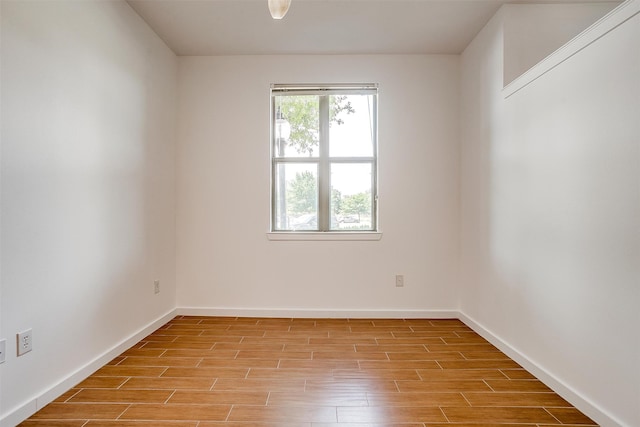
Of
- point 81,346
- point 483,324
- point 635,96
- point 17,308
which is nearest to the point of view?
point 635,96

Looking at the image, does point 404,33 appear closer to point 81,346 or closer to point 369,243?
point 369,243

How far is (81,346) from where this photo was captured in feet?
7.43

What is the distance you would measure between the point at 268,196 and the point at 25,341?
2.23 metres

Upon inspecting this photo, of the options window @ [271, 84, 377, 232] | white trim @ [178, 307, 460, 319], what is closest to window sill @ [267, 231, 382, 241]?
window @ [271, 84, 377, 232]

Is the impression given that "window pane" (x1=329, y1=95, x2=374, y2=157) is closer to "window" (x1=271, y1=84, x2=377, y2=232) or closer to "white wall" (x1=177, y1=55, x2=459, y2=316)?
"window" (x1=271, y1=84, x2=377, y2=232)

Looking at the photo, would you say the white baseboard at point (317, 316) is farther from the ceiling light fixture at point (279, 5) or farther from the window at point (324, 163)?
the ceiling light fixture at point (279, 5)

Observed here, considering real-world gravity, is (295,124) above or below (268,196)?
above

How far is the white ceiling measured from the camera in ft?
9.19

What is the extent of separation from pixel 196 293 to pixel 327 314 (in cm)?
130

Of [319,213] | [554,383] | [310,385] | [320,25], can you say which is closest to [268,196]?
[319,213]

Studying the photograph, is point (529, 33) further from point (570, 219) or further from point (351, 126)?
point (351, 126)

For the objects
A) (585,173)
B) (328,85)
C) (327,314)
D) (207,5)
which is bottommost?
(327,314)

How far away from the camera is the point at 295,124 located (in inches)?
151

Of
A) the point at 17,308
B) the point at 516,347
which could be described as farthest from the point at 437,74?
the point at 17,308
